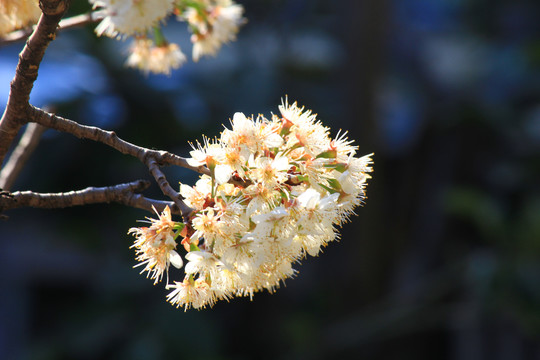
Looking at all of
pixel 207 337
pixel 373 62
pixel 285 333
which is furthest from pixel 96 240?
pixel 373 62

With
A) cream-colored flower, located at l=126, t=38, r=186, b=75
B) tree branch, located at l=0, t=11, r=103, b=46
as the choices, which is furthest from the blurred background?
tree branch, located at l=0, t=11, r=103, b=46

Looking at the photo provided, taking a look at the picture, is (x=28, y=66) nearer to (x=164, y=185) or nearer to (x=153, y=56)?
(x=164, y=185)

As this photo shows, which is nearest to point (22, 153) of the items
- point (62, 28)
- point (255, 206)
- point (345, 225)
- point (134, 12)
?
point (62, 28)

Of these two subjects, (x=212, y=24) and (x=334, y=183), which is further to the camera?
(x=212, y=24)

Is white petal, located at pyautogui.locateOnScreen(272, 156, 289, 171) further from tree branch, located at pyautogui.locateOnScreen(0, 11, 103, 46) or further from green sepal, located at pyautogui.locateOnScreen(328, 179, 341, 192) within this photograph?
tree branch, located at pyautogui.locateOnScreen(0, 11, 103, 46)

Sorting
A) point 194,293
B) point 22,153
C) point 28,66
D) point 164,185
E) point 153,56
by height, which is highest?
point 153,56

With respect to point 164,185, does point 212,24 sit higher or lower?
higher

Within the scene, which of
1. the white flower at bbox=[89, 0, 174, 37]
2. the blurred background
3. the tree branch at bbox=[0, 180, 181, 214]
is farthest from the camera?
the blurred background
